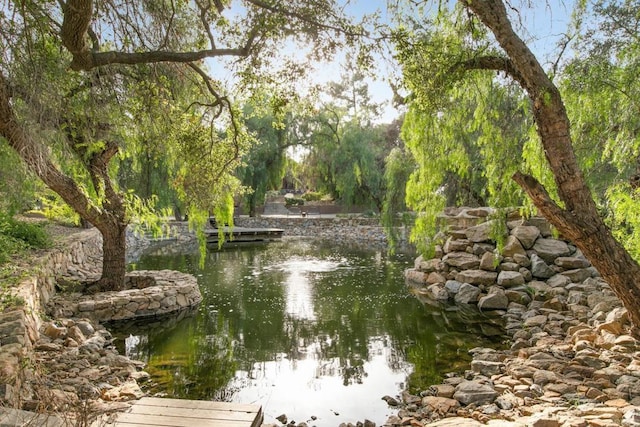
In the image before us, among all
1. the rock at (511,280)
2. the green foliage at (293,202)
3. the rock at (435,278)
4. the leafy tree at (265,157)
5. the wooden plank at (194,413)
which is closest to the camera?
the wooden plank at (194,413)

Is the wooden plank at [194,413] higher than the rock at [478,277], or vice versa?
the rock at [478,277]

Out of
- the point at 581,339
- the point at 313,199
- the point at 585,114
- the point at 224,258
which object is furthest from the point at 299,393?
the point at 313,199

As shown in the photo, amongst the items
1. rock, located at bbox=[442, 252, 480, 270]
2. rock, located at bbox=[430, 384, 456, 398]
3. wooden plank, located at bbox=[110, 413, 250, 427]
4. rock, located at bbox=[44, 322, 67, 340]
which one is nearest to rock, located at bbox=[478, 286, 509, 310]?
rock, located at bbox=[442, 252, 480, 270]

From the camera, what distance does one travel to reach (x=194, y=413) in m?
3.11

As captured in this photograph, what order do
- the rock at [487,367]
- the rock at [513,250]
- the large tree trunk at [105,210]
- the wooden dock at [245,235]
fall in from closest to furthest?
1. the rock at [487,367]
2. the large tree trunk at [105,210]
3. the rock at [513,250]
4. the wooden dock at [245,235]

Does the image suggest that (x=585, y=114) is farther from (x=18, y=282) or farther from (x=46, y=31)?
(x=18, y=282)

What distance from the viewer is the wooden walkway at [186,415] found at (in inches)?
117

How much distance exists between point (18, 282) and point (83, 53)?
9.69 feet

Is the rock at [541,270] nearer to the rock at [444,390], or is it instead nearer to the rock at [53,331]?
the rock at [444,390]

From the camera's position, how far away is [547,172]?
187 inches

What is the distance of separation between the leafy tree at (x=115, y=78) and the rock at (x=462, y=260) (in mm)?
4745

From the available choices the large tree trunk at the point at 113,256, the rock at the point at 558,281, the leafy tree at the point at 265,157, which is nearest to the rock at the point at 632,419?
the rock at the point at 558,281

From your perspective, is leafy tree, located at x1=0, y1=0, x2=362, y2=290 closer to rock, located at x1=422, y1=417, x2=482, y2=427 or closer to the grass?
the grass

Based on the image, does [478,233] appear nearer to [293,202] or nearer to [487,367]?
[487,367]
